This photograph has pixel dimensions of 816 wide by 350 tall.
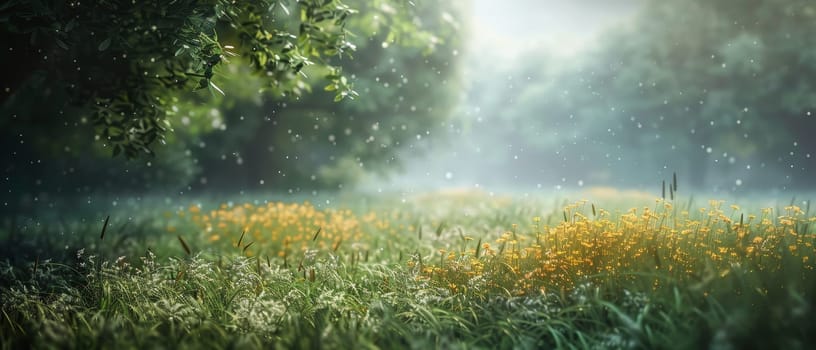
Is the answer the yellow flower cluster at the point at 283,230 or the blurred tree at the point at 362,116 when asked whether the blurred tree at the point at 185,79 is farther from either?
the yellow flower cluster at the point at 283,230

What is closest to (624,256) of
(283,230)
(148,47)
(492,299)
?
(492,299)

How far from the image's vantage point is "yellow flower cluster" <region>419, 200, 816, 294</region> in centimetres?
432

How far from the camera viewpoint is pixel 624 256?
4.58 m

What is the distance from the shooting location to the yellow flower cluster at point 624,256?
4316 millimetres

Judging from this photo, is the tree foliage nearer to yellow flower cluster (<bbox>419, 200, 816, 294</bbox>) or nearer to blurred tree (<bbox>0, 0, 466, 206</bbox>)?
blurred tree (<bbox>0, 0, 466, 206</bbox>)

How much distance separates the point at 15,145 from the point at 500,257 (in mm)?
13170

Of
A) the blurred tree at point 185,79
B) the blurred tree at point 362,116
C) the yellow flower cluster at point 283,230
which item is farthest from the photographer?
the blurred tree at point 362,116

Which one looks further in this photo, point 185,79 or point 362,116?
point 362,116

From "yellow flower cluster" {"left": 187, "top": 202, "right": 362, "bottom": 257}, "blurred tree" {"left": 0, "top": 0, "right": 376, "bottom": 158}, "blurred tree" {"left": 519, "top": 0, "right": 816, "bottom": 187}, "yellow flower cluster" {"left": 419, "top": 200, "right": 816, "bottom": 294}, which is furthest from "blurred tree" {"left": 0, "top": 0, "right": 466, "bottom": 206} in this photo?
"blurred tree" {"left": 519, "top": 0, "right": 816, "bottom": 187}

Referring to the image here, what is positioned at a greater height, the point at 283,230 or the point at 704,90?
the point at 704,90

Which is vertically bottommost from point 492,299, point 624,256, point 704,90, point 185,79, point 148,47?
point 492,299

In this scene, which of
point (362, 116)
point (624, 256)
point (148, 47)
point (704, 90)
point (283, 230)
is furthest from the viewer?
point (704, 90)

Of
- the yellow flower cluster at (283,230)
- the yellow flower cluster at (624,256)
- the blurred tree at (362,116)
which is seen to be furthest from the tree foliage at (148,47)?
the blurred tree at (362,116)

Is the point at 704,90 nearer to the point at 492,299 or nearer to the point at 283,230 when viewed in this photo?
the point at 283,230
